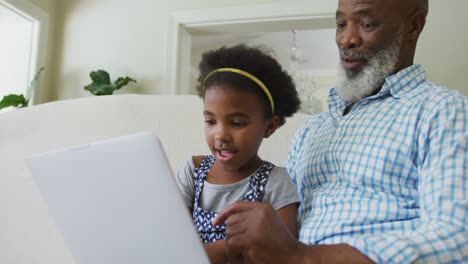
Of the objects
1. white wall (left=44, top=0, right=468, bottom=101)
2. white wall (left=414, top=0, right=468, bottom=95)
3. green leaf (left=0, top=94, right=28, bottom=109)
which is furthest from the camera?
white wall (left=44, top=0, right=468, bottom=101)

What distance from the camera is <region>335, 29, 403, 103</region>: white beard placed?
101 centimetres

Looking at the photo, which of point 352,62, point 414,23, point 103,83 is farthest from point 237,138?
point 103,83

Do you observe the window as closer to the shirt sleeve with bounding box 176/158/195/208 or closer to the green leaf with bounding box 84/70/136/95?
the green leaf with bounding box 84/70/136/95

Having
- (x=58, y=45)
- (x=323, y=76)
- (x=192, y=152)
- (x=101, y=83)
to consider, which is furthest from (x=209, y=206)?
(x=323, y=76)

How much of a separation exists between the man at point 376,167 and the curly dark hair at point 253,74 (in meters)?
0.13

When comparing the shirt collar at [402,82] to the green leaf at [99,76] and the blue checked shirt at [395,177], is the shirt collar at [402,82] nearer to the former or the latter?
the blue checked shirt at [395,177]

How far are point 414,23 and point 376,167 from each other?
18.1 inches

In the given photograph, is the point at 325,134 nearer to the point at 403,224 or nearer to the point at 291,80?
the point at 291,80

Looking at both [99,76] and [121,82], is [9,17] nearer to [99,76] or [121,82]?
[99,76]

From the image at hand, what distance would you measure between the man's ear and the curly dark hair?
33 centimetres

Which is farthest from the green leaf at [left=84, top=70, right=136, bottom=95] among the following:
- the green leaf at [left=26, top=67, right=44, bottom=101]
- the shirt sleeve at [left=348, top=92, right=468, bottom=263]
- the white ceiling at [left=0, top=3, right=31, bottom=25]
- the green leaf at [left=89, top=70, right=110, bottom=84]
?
the shirt sleeve at [left=348, top=92, right=468, bottom=263]

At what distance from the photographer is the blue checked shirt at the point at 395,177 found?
68cm

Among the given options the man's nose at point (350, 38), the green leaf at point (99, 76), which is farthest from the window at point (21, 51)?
the man's nose at point (350, 38)

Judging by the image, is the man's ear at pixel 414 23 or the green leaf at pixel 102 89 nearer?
the man's ear at pixel 414 23
